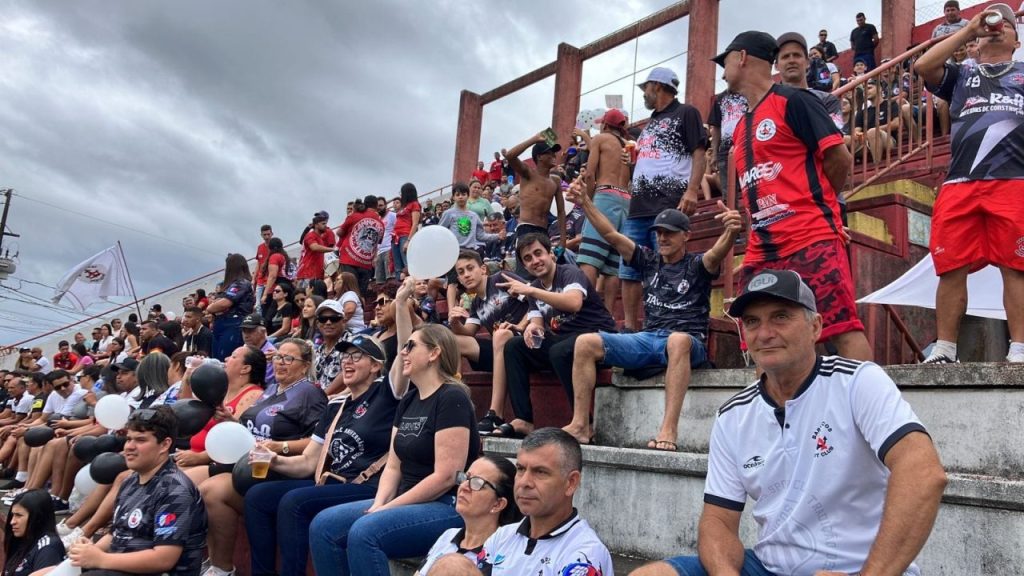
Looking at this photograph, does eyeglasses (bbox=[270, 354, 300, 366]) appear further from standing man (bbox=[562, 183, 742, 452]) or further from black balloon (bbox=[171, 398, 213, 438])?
standing man (bbox=[562, 183, 742, 452])

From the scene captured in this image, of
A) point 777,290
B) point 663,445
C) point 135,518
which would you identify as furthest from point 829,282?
point 135,518

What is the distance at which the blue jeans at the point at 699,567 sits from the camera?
2455 mm

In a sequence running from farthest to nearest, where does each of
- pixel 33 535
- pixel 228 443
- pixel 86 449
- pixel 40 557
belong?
pixel 86 449 < pixel 33 535 < pixel 40 557 < pixel 228 443

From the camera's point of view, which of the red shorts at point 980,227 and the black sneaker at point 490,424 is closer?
the red shorts at point 980,227

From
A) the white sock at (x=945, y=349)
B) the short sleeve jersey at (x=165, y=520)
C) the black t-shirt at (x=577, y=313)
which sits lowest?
the short sleeve jersey at (x=165, y=520)

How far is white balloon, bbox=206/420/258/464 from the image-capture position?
5055mm

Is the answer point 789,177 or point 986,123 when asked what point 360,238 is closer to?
point 789,177

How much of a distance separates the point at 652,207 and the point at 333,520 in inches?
125

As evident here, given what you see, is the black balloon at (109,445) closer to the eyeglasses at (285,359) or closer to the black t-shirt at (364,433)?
the eyeglasses at (285,359)

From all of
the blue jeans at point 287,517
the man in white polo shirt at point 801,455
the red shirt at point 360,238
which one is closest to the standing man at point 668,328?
the blue jeans at point 287,517

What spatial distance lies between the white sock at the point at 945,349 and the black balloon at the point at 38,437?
826 centimetres

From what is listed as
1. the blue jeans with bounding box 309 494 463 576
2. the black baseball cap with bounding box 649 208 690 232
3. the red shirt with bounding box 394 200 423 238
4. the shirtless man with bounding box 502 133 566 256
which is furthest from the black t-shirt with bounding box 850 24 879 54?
the blue jeans with bounding box 309 494 463 576

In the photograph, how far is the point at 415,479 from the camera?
169 inches

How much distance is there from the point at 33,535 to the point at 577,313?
4.05 m
